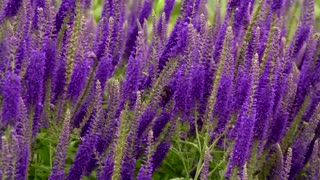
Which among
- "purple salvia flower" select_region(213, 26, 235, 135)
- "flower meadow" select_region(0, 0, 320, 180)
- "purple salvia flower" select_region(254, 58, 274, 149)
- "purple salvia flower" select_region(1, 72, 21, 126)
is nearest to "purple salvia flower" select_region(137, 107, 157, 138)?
"flower meadow" select_region(0, 0, 320, 180)

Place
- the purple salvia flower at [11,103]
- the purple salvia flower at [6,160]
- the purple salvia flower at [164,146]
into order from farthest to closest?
the purple salvia flower at [164,146], the purple salvia flower at [11,103], the purple salvia flower at [6,160]

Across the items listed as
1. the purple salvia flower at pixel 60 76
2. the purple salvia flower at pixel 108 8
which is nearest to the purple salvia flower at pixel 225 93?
the purple salvia flower at pixel 60 76

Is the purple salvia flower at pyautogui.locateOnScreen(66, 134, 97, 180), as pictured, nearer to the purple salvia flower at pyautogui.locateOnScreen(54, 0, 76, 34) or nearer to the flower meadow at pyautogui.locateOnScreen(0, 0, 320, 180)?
the flower meadow at pyautogui.locateOnScreen(0, 0, 320, 180)

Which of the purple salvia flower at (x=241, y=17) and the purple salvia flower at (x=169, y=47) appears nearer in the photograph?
the purple salvia flower at (x=169, y=47)

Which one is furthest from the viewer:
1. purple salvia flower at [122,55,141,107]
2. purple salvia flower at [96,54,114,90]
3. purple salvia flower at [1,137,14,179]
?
purple salvia flower at [96,54,114,90]

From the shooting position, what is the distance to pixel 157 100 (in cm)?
240

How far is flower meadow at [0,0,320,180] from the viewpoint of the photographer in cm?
204

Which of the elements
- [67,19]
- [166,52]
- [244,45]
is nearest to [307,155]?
[244,45]

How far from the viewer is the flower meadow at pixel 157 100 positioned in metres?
2.04

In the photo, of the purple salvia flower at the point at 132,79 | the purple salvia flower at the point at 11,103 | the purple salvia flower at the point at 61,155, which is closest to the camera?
the purple salvia flower at the point at 11,103

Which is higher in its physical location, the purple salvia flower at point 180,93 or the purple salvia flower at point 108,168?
the purple salvia flower at point 180,93

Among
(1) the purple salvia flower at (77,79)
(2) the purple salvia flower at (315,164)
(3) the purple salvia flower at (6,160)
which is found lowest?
(2) the purple salvia flower at (315,164)

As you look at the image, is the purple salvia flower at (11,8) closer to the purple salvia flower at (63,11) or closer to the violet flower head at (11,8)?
the violet flower head at (11,8)

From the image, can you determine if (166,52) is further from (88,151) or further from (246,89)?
(88,151)
